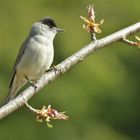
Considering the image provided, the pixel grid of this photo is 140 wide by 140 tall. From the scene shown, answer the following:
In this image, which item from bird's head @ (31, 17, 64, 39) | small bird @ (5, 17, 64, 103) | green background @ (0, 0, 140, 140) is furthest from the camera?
green background @ (0, 0, 140, 140)

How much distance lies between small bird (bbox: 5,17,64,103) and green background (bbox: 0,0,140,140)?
18.8 feet

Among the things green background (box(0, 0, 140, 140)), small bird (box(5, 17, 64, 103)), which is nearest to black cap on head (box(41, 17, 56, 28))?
small bird (box(5, 17, 64, 103))

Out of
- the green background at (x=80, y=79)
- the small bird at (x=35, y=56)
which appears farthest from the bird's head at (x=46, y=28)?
the green background at (x=80, y=79)

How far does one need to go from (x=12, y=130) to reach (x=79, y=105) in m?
1.31

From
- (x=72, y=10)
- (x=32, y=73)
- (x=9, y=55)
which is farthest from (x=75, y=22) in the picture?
(x=32, y=73)

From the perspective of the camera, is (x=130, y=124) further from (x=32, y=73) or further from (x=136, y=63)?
(x=32, y=73)

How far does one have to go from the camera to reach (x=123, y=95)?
15.4 metres

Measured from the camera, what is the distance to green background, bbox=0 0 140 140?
45.4ft

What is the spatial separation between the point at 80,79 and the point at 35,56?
7896 mm

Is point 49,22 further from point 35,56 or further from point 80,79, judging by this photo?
point 80,79

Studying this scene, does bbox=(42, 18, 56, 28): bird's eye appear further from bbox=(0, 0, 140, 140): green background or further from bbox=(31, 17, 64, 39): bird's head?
bbox=(0, 0, 140, 140): green background

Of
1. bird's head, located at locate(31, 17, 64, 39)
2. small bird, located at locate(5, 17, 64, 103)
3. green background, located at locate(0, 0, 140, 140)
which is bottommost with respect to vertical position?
small bird, located at locate(5, 17, 64, 103)

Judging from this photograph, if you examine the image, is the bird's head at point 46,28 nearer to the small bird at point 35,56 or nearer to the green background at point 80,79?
the small bird at point 35,56

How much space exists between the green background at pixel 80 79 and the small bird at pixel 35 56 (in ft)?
18.8
